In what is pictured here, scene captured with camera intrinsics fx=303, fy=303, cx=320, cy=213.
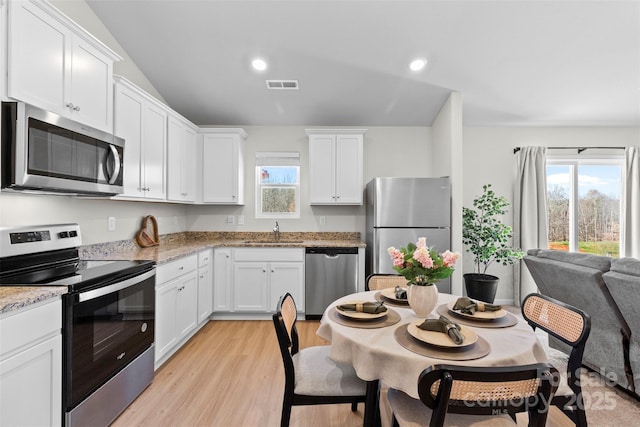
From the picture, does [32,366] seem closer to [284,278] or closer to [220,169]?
[284,278]

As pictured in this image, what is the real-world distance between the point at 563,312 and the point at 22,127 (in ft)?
9.46

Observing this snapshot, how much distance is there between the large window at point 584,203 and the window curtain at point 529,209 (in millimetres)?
368

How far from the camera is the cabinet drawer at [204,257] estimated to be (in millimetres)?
3205

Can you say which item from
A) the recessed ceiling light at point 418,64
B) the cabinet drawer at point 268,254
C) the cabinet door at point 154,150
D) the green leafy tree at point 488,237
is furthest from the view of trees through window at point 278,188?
the green leafy tree at point 488,237

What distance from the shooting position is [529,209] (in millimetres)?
4078

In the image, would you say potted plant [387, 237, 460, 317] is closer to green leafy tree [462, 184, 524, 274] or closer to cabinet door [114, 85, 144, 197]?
cabinet door [114, 85, 144, 197]

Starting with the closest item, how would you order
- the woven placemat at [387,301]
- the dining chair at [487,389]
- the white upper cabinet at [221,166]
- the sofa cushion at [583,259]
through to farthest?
the dining chair at [487,389]
the woven placemat at [387,301]
the sofa cushion at [583,259]
the white upper cabinet at [221,166]

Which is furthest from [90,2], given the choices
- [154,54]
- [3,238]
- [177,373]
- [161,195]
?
[177,373]

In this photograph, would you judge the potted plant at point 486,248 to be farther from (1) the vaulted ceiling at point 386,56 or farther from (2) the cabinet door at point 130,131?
(2) the cabinet door at point 130,131

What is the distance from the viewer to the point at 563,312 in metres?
1.54

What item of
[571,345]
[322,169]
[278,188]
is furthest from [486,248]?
[278,188]

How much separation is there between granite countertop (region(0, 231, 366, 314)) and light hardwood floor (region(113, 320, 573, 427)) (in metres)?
0.91

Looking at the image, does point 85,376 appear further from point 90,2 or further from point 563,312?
point 90,2

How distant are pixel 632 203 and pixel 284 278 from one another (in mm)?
4818
